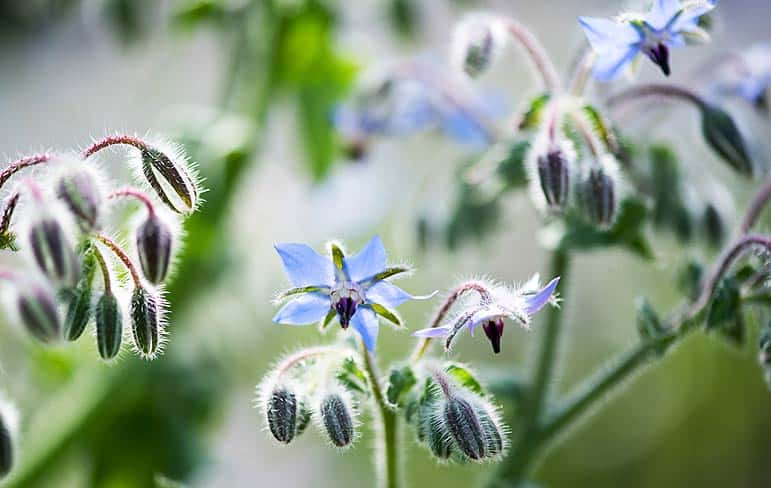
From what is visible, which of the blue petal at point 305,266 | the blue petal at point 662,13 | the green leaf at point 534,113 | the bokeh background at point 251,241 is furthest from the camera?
the bokeh background at point 251,241

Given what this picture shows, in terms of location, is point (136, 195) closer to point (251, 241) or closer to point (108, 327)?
point (108, 327)

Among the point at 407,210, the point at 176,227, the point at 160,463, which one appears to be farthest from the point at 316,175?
the point at 176,227

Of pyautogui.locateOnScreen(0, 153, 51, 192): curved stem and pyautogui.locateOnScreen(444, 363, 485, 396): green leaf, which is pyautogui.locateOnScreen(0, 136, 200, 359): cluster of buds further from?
pyautogui.locateOnScreen(444, 363, 485, 396): green leaf

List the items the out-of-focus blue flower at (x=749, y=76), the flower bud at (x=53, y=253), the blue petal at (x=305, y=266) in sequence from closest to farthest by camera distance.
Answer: the flower bud at (x=53, y=253) → the blue petal at (x=305, y=266) → the out-of-focus blue flower at (x=749, y=76)

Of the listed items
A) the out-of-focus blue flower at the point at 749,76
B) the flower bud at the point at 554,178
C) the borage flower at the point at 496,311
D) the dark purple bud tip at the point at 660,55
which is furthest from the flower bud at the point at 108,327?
the out-of-focus blue flower at the point at 749,76

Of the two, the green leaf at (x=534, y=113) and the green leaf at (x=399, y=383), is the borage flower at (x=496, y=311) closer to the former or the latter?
the green leaf at (x=399, y=383)

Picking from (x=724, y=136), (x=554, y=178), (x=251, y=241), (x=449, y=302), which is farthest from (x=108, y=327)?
(x=251, y=241)

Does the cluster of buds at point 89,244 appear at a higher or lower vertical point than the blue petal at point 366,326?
higher
